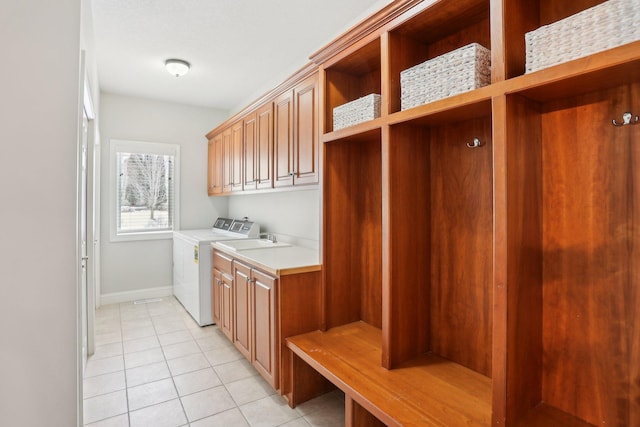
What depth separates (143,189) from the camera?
4.60 metres

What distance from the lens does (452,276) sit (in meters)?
1.72

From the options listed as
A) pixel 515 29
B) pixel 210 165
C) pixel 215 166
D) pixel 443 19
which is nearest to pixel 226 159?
pixel 215 166

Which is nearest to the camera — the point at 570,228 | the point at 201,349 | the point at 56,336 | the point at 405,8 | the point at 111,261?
the point at 56,336

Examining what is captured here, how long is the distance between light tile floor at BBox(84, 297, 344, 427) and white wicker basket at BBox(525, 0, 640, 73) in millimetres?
2123

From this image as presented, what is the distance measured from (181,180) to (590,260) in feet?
15.6

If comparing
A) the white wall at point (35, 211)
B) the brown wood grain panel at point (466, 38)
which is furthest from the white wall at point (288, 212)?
the white wall at point (35, 211)

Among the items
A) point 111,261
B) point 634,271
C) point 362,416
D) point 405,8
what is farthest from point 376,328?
point 111,261

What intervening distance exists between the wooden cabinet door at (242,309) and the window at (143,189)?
8.06 feet

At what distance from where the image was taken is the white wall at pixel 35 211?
2.43 feet

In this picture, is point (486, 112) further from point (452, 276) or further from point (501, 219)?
point (452, 276)

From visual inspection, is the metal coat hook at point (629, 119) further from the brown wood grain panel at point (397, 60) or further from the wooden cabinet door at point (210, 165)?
the wooden cabinet door at point (210, 165)

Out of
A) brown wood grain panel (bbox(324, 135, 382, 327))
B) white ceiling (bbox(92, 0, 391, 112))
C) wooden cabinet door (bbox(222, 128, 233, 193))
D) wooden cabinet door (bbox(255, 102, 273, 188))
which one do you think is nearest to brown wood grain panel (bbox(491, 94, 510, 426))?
brown wood grain panel (bbox(324, 135, 382, 327))

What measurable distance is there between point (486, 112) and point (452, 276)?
828mm

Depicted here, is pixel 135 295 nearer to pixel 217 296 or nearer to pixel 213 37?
pixel 217 296
